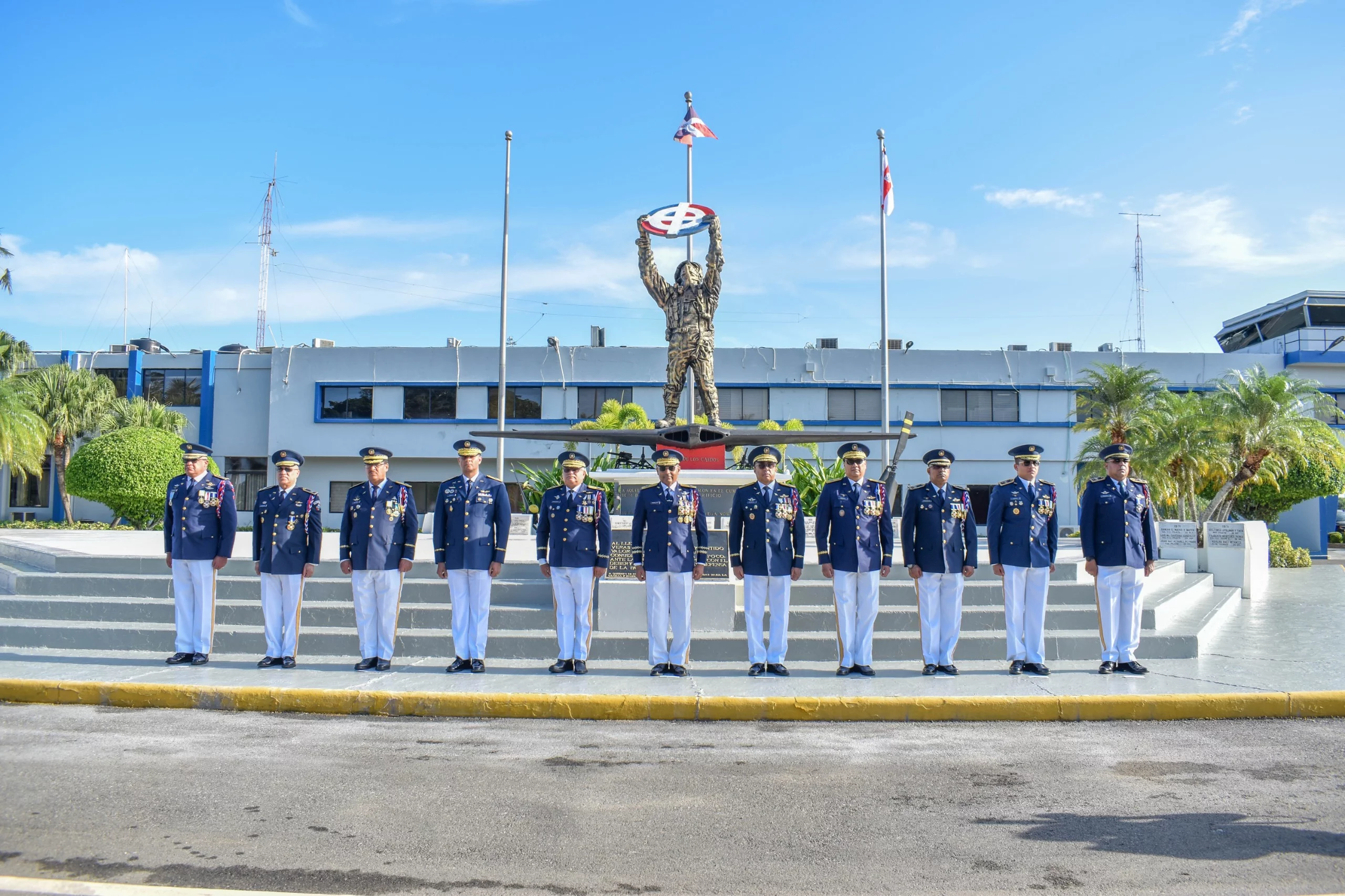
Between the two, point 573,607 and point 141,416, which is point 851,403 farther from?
Result: point 573,607

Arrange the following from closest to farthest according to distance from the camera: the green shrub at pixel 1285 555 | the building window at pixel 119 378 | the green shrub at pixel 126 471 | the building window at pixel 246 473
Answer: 1. the green shrub at pixel 126 471
2. the green shrub at pixel 1285 555
3. the building window at pixel 119 378
4. the building window at pixel 246 473

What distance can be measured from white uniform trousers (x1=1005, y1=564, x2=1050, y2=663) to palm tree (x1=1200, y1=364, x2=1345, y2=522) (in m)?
14.7

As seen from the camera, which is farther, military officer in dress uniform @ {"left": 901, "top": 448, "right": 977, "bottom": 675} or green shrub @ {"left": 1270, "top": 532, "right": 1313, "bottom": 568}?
green shrub @ {"left": 1270, "top": 532, "right": 1313, "bottom": 568}

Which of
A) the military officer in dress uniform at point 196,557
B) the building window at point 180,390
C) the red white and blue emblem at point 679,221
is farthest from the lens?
the building window at point 180,390

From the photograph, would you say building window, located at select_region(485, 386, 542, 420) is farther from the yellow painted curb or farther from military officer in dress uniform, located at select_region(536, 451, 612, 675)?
the yellow painted curb

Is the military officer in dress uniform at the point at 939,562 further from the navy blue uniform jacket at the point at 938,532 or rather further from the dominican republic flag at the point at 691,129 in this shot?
the dominican republic flag at the point at 691,129

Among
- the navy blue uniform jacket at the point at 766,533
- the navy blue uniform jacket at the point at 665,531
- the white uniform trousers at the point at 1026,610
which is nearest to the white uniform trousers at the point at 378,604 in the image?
the navy blue uniform jacket at the point at 665,531

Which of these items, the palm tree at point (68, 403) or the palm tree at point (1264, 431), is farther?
the palm tree at point (68, 403)

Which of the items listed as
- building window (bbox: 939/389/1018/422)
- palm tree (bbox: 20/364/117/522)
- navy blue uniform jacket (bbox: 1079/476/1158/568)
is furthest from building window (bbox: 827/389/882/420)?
navy blue uniform jacket (bbox: 1079/476/1158/568)

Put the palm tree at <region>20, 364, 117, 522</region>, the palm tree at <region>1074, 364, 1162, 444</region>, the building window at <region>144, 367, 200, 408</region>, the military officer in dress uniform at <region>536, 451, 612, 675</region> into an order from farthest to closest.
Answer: the building window at <region>144, 367, 200, 408</region>
the palm tree at <region>1074, 364, 1162, 444</region>
the palm tree at <region>20, 364, 117, 522</region>
the military officer in dress uniform at <region>536, 451, 612, 675</region>

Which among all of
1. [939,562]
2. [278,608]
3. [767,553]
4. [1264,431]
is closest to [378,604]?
[278,608]

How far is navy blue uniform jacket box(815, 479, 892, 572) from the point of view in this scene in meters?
8.02

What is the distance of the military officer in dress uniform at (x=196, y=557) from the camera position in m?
8.41

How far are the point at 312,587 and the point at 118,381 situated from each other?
98.9ft
